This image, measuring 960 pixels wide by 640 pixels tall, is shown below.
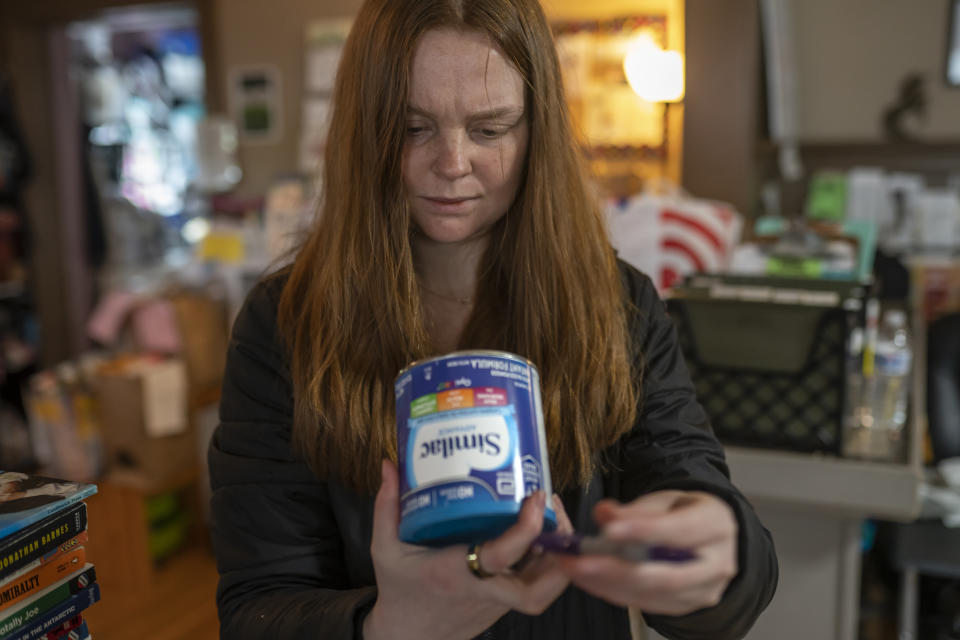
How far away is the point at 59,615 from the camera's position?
25.7 inches

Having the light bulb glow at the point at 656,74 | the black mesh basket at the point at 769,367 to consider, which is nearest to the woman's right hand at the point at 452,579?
the black mesh basket at the point at 769,367

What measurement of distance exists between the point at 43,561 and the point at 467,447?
0.36 meters

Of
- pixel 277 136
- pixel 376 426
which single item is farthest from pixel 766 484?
pixel 277 136

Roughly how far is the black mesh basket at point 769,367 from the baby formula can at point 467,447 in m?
0.83

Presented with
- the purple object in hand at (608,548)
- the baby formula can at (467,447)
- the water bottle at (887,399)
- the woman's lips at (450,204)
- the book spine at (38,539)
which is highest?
the woman's lips at (450,204)

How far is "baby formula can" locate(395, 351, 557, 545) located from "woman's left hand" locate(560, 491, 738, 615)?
0.07 metres

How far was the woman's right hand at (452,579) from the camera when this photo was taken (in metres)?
0.56

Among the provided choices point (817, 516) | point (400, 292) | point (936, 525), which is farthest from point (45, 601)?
point (936, 525)

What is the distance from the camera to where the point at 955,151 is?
263 cm

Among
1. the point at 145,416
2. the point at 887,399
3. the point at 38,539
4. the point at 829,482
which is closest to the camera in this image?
the point at 38,539

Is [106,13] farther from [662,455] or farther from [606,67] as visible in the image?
[662,455]

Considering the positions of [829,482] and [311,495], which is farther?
[829,482]

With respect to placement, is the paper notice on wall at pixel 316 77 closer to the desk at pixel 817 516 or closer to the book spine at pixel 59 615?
the desk at pixel 817 516

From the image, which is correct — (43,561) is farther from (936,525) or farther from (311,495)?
(936,525)
